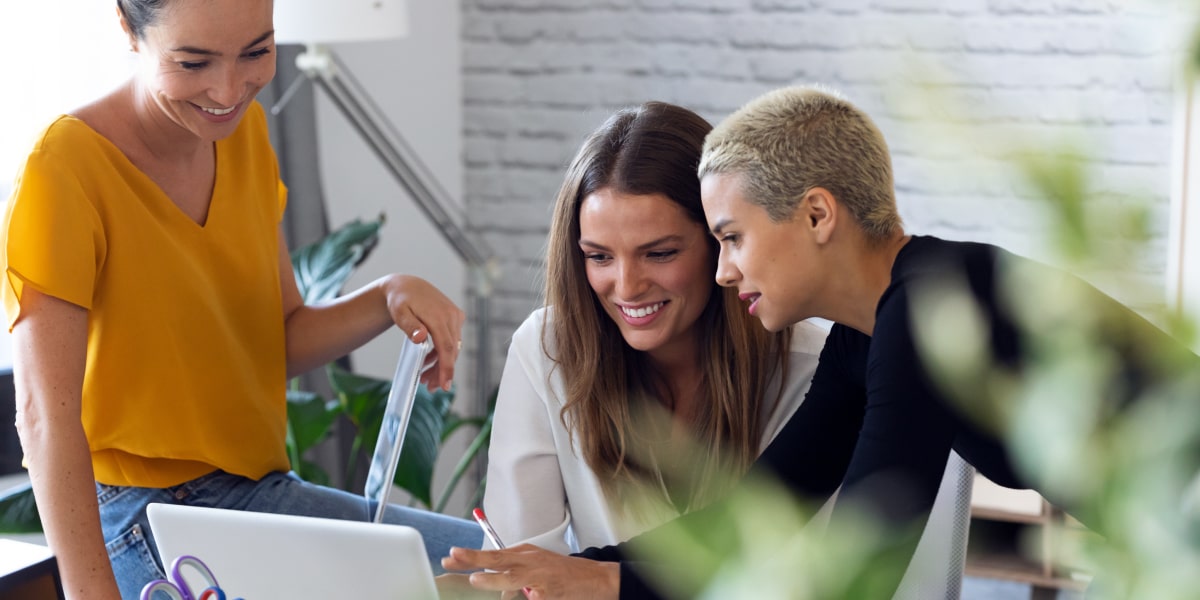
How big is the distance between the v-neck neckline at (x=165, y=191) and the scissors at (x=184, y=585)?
563 mm

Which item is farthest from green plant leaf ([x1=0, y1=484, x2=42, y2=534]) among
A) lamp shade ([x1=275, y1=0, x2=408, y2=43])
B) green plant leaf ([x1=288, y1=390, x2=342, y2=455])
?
lamp shade ([x1=275, y1=0, x2=408, y2=43])

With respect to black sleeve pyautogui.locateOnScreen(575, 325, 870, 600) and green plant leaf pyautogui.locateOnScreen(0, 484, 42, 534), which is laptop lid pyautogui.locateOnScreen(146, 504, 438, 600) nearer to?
black sleeve pyautogui.locateOnScreen(575, 325, 870, 600)

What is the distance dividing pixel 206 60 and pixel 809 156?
694mm

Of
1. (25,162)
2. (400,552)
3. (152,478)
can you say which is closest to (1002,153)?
(400,552)

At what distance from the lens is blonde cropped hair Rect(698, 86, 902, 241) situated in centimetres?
123

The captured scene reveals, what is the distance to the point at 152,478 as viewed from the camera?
144cm

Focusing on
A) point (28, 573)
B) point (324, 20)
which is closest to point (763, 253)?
point (28, 573)

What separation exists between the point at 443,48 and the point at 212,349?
223cm

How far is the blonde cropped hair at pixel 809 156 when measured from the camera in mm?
1226

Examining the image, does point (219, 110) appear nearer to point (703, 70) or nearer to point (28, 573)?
point (28, 573)

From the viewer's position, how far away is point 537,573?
3.63ft

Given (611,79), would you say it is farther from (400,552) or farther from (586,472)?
(400,552)

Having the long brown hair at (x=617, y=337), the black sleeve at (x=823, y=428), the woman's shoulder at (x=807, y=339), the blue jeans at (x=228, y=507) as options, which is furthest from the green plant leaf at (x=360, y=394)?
the black sleeve at (x=823, y=428)

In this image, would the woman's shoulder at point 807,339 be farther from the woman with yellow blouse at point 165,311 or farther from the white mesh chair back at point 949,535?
the woman with yellow blouse at point 165,311
